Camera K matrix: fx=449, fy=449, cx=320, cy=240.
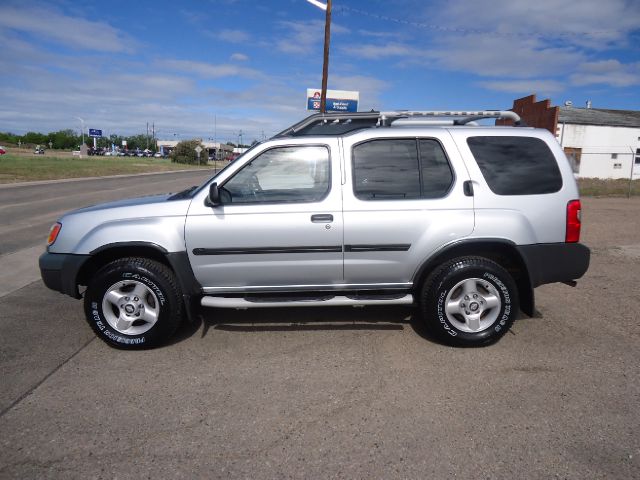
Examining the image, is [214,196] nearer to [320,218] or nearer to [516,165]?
[320,218]

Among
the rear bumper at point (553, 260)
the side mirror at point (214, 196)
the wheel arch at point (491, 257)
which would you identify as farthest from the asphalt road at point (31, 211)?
the rear bumper at point (553, 260)

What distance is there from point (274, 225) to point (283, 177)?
1.63 feet

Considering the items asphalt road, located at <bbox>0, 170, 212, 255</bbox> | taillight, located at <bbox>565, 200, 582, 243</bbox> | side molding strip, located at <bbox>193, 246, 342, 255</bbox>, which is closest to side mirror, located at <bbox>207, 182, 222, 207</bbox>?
side molding strip, located at <bbox>193, 246, 342, 255</bbox>

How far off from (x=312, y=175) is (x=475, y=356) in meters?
2.10

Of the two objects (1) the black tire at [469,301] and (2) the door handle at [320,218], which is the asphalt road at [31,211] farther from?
(1) the black tire at [469,301]

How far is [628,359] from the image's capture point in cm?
374

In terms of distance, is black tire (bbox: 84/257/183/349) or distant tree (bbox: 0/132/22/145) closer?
black tire (bbox: 84/257/183/349)

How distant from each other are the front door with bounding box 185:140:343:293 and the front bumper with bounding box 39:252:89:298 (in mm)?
1001

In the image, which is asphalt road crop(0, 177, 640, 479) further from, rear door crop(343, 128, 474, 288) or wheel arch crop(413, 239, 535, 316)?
rear door crop(343, 128, 474, 288)

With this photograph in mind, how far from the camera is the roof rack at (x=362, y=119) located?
170 inches

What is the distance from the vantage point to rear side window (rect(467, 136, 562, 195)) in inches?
155

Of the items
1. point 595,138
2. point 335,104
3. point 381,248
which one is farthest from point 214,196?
point 595,138

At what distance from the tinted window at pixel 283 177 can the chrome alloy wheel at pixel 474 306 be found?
Answer: 150 cm

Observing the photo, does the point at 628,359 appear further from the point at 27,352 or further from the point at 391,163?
the point at 27,352
